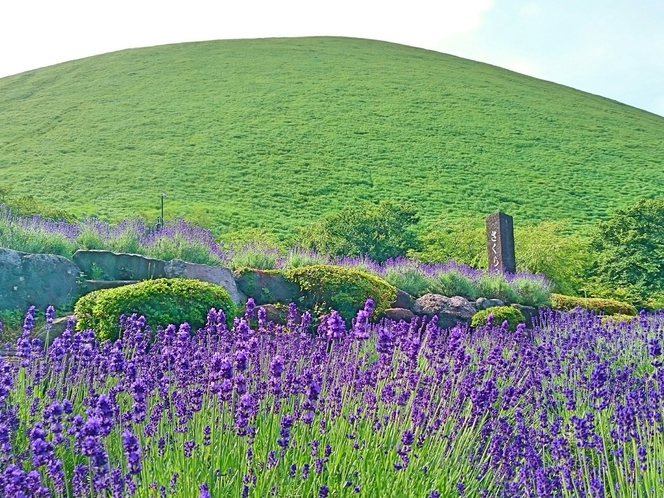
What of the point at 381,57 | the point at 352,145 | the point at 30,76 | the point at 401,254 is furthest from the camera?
the point at 381,57

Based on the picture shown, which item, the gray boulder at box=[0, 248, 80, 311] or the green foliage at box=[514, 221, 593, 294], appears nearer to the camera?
the gray boulder at box=[0, 248, 80, 311]

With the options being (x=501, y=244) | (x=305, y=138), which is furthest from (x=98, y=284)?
(x=305, y=138)

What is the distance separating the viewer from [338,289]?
27.8 feet

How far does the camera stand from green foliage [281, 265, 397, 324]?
8406mm

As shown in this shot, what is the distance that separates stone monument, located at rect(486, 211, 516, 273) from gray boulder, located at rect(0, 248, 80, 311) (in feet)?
27.9

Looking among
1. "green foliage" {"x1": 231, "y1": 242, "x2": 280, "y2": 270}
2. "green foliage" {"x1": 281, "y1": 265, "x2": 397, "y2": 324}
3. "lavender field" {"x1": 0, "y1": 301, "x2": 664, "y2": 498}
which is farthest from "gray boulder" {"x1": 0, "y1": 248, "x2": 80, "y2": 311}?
"lavender field" {"x1": 0, "y1": 301, "x2": 664, "y2": 498}

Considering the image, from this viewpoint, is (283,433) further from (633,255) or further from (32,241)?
(633,255)

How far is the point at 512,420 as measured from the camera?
4426 millimetres

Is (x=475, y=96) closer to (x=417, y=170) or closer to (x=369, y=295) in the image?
(x=417, y=170)

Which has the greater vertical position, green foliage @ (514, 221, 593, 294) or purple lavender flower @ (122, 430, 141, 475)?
purple lavender flower @ (122, 430, 141, 475)

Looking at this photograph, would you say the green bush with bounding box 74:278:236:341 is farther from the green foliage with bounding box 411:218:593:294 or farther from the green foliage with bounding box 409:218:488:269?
the green foliage with bounding box 409:218:488:269

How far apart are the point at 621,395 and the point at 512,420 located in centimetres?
73

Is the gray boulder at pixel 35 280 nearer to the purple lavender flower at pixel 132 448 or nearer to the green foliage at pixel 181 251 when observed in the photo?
the green foliage at pixel 181 251

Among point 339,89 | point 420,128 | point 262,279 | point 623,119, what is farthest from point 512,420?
point 623,119
